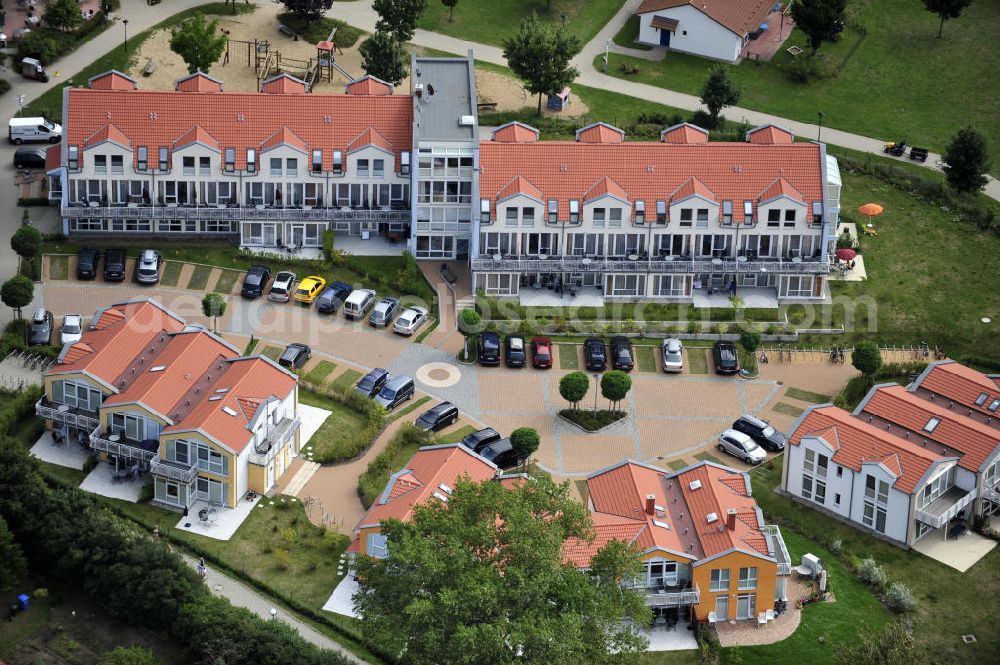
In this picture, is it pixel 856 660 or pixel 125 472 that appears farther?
pixel 125 472

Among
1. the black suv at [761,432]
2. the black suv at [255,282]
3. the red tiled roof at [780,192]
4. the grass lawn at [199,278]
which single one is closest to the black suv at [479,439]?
the black suv at [761,432]

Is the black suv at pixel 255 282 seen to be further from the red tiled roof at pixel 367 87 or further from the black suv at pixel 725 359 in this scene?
the black suv at pixel 725 359

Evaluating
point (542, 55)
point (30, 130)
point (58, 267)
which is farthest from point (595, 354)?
Answer: point (30, 130)

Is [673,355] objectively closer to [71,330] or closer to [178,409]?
[178,409]

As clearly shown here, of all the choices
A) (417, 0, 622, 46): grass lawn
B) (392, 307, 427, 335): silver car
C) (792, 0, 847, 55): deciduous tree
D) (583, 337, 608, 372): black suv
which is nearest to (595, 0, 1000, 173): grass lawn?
(792, 0, 847, 55): deciduous tree

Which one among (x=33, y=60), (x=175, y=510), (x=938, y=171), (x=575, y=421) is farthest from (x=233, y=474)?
(x=938, y=171)

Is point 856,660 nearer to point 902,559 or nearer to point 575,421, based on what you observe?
point 902,559
